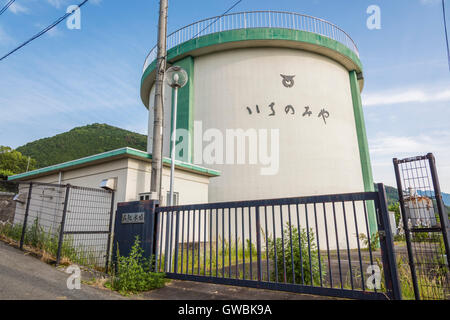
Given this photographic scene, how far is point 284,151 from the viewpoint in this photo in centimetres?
1248

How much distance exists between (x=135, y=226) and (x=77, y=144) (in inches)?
2058

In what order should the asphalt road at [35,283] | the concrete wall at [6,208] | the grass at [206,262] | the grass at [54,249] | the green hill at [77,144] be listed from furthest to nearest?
the green hill at [77,144]
the concrete wall at [6,208]
the grass at [54,249]
the grass at [206,262]
the asphalt road at [35,283]

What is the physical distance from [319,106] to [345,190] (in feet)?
13.6

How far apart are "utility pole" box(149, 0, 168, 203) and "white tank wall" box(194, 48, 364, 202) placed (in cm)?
525

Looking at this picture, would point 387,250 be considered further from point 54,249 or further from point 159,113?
point 54,249

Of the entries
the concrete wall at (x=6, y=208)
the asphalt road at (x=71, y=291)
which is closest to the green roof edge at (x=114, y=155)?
the asphalt road at (x=71, y=291)

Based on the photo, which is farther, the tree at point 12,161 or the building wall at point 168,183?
the tree at point 12,161

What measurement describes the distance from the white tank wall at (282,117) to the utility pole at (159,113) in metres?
5.25

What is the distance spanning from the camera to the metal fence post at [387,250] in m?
3.64

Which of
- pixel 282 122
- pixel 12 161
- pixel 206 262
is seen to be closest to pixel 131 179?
pixel 206 262

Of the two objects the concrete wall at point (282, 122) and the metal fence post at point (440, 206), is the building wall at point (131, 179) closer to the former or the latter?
the concrete wall at point (282, 122)

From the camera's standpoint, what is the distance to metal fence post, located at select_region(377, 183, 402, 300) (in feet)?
11.9
